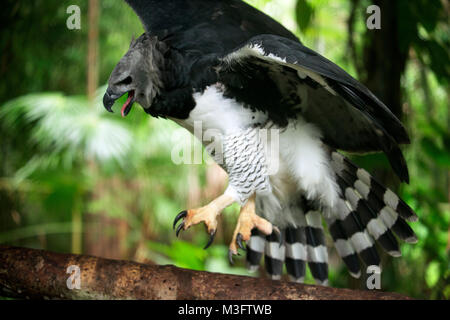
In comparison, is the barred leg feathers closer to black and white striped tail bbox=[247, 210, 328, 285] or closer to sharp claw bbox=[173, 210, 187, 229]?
black and white striped tail bbox=[247, 210, 328, 285]

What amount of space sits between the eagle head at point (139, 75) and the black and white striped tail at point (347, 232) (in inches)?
29.5

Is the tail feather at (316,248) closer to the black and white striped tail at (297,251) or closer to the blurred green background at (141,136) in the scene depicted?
the black and white striped tail at (297,251)

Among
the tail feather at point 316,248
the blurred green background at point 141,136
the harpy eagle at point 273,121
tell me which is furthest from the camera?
the blurred green background at point 141,136

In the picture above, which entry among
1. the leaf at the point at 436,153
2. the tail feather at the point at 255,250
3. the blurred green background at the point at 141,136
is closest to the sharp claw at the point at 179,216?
the tail feather at the point at 255,250

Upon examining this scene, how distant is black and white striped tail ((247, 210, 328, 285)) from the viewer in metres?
1.69

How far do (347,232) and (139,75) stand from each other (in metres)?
0.99

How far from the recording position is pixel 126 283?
1.17 metres

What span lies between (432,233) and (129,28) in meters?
2.84

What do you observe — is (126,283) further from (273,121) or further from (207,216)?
(273,121)

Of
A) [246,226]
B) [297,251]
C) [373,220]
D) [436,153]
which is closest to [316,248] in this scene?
[297,251]

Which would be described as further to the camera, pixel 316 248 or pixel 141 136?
pixel 141 136

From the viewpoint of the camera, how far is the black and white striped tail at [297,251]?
66.5 inches

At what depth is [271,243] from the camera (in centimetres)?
176

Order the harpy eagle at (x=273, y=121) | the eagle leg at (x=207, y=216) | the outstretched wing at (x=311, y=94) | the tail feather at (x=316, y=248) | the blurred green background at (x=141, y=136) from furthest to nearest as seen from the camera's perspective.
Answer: the blurred green background at (x=141, y=136) < the tail feather at (x=316, y=248) < the eagle leg at (x=207, y=216) < the harpy eagle at (x=273, y=121) < the outstretched wing at (x=311, y=94)
